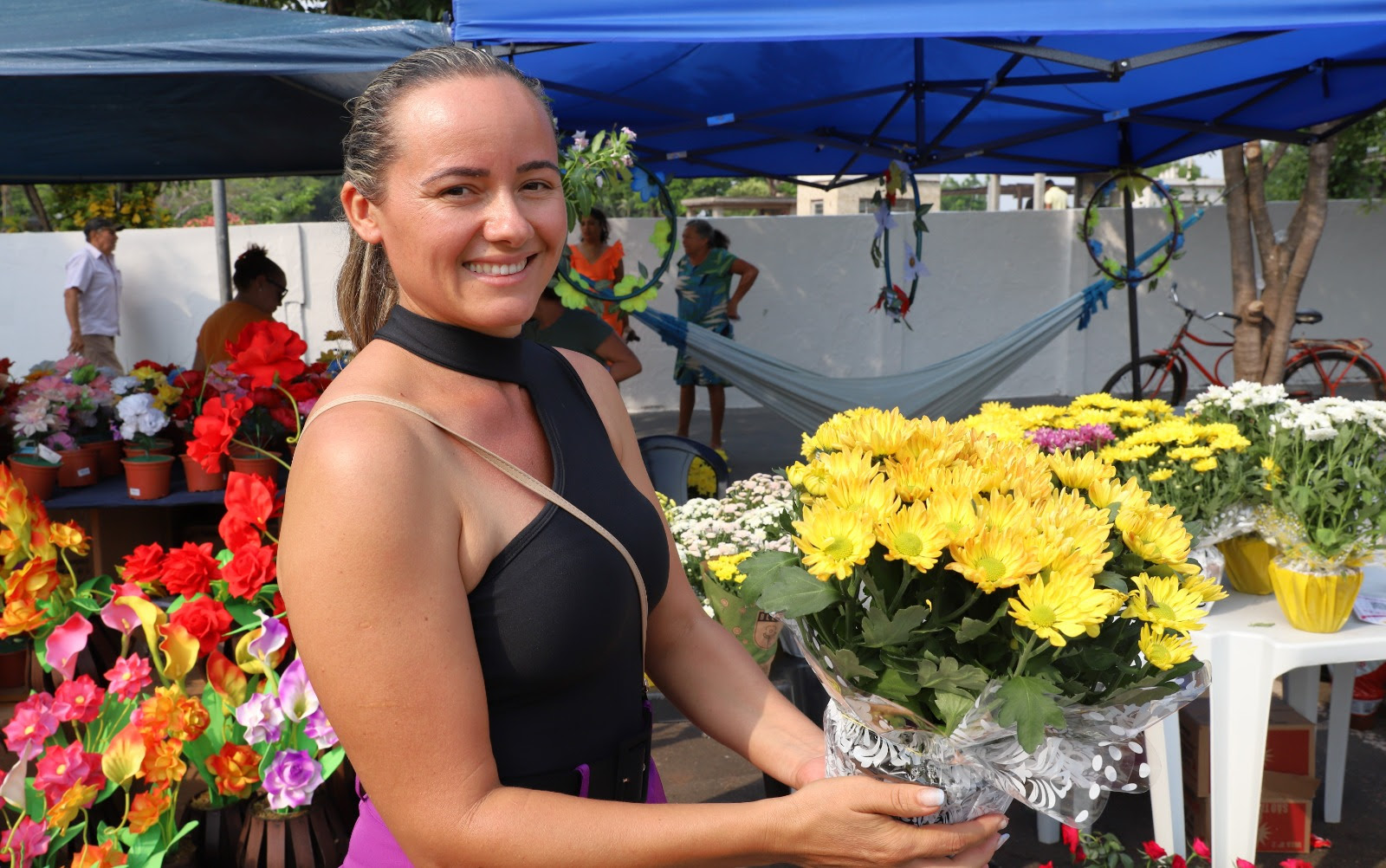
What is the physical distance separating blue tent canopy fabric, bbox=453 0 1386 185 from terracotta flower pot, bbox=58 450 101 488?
1.78m

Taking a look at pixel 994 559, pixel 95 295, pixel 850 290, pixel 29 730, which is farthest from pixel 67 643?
pixel 850 290

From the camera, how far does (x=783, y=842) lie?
A: 875mm

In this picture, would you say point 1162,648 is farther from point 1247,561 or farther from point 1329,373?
point 1329,373

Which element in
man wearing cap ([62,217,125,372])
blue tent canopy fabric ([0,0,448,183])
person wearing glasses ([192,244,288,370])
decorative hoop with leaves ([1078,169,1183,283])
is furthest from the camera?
man wearing cap ([62,217,125,372])

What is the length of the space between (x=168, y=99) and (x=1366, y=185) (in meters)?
11.1

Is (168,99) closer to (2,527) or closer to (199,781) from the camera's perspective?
(2,527)

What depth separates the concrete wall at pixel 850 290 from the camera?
960 centimetres

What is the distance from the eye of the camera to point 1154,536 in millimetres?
917

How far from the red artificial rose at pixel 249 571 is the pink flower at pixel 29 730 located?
351 millimetres

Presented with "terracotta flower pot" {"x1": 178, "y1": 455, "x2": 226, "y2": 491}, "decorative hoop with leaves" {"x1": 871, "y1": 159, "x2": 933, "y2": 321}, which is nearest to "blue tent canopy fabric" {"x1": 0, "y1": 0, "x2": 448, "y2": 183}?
"terracotta flower pot" {"x1": 178, "y1": 455, "x2": 226, "y2": 491}

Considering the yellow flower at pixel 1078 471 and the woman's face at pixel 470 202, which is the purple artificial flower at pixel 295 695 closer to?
the woman's face at pixel 470 202

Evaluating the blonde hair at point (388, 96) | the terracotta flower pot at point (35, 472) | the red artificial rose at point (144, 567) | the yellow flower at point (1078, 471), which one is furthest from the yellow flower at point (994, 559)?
the terracotta flower pot at point (35, 472)

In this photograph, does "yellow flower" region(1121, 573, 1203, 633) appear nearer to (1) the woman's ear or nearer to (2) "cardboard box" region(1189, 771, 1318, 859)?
(1) the woman's ear

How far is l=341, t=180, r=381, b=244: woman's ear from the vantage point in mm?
958
